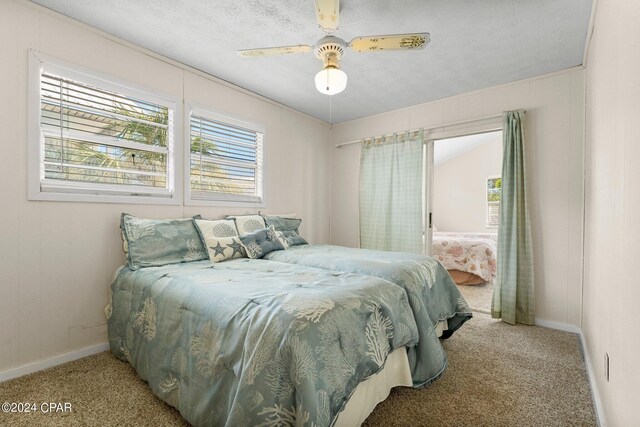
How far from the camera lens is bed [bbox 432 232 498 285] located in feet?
14.5

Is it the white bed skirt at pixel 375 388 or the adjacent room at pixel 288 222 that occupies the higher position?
the adjacent room at pixel 288 222

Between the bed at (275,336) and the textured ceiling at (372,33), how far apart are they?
1596 mm

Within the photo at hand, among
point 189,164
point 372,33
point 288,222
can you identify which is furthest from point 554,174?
point 189,164

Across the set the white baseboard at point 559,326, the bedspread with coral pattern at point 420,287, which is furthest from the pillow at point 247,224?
the white baseboard at point 559,326

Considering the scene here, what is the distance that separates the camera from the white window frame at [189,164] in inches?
113

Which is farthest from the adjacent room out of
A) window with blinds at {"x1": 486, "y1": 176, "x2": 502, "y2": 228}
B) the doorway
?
window with blinds at {"x1": 486, "y1": 176, "x2": 502, "y2": 228}

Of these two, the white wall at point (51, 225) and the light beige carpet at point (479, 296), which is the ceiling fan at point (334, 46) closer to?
the white wall at point (51, 225)

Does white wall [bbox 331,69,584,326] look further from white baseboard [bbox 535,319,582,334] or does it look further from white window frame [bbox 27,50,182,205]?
white window frame [bbox 27,50,182,205]

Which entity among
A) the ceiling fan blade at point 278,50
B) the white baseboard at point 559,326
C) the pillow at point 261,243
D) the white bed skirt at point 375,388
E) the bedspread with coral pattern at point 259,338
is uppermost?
the ceiling fan blade at point 278,50

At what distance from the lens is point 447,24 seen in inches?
84.7

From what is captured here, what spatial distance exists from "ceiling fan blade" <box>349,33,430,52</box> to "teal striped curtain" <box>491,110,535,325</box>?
1840 millimetres

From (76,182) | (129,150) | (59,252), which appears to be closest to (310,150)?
(129,150)

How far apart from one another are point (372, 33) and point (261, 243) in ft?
6.56

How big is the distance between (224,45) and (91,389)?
2.64 metres
